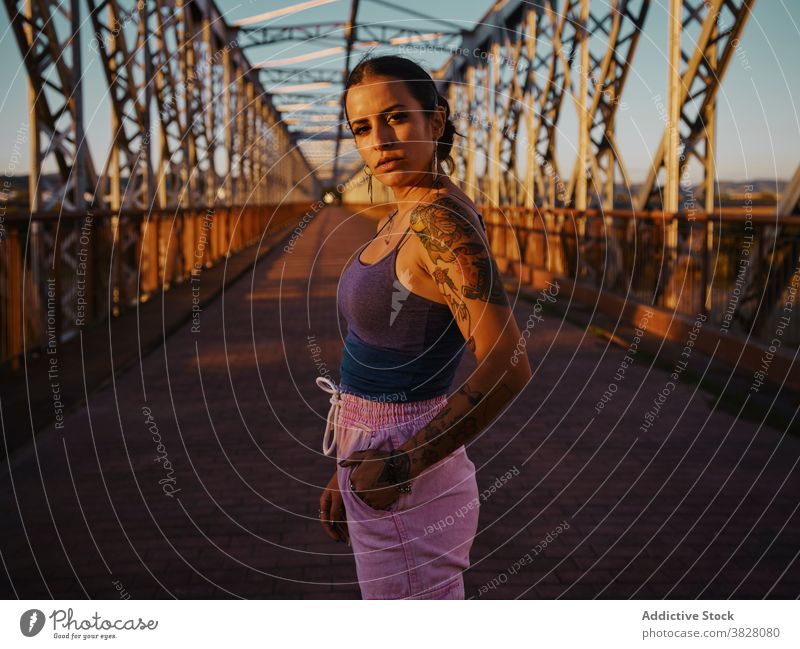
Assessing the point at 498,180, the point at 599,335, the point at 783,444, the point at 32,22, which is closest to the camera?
the point at 783,444

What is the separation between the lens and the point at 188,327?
1302 cm

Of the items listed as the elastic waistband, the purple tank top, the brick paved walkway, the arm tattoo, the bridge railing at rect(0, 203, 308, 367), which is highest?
the arm tattoo

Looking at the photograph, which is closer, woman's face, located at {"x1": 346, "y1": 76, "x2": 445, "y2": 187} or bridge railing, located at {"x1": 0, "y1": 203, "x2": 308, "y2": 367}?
woman's face, located at {"x1": 346, "y1": 76, "x2": 445, "y2": 187}

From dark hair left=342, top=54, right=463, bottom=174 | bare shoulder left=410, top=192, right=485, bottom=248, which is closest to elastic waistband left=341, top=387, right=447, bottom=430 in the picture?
bare shoulder left=410, top=192, right=485, bottom=248

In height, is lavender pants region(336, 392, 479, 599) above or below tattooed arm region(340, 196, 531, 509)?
below

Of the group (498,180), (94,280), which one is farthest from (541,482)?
(498,180)

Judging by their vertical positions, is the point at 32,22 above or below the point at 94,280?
above

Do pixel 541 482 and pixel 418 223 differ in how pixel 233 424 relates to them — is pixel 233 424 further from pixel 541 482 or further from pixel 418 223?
pixel 418 223

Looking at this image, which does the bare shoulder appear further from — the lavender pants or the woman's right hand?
the woman's right hand

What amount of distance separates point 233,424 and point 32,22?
16.4 ft

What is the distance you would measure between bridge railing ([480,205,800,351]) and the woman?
5.44 meters

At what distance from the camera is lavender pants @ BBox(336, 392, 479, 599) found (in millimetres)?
2221

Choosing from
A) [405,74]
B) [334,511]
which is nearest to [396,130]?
[405,74]

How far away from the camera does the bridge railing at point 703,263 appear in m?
9.35
